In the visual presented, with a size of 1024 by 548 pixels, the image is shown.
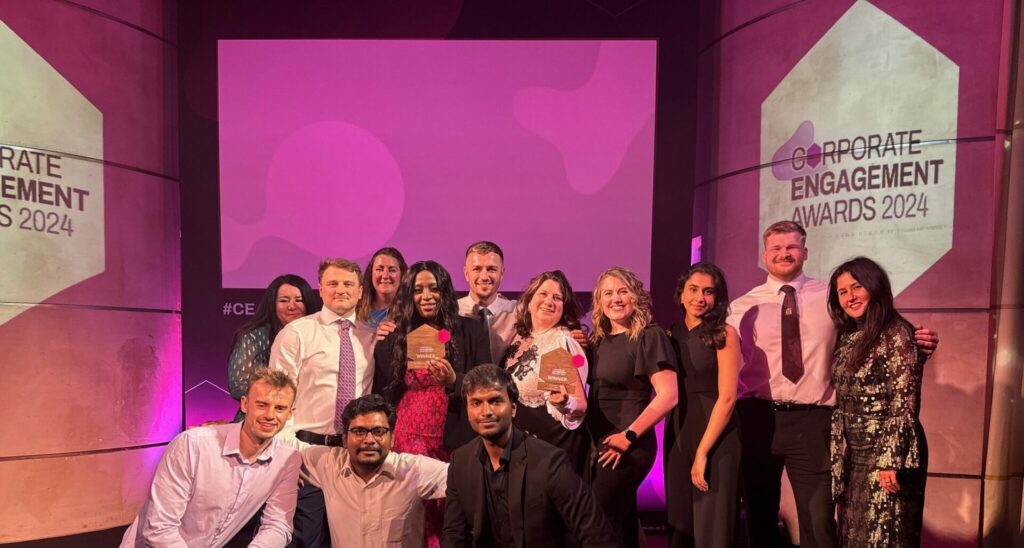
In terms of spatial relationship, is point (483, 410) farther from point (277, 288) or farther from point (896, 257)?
point (896, 257)

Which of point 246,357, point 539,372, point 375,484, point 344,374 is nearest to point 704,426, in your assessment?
point 539,372

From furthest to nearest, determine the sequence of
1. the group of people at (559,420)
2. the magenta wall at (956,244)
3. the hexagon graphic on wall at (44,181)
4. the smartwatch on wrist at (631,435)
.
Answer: the hexagon graphic on wall at (44,181)
the magenta wall at (956,244)
the smartwatch on wrist at (631,435)
the group of people at (559,420)

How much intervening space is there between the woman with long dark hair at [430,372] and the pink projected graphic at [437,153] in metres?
1.56

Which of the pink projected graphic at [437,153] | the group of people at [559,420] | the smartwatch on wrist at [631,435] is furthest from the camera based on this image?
the pink projected graphic at [437,153]

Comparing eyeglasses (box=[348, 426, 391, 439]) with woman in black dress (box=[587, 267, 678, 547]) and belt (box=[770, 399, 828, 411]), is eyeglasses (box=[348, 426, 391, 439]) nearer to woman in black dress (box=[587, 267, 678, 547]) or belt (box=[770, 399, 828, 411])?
woman in black dress (box=[587, 267, 678, 547])

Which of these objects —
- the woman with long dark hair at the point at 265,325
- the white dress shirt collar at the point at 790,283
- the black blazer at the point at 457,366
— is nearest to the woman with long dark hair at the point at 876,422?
the white dress shirt collar at the point at 790,283

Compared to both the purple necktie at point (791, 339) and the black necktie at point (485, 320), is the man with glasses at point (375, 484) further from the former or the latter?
the purple necktie at point (791, 339)

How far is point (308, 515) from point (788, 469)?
239 cm

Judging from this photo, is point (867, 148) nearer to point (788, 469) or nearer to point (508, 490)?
point (788, 469)

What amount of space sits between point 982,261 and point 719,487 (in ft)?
6.92

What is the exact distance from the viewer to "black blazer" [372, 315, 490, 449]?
10.2ft

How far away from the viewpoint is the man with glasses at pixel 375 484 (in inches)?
108

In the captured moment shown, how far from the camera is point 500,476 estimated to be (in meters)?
2.45

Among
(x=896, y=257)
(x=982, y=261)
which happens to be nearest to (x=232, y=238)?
(x=896, y=257)
